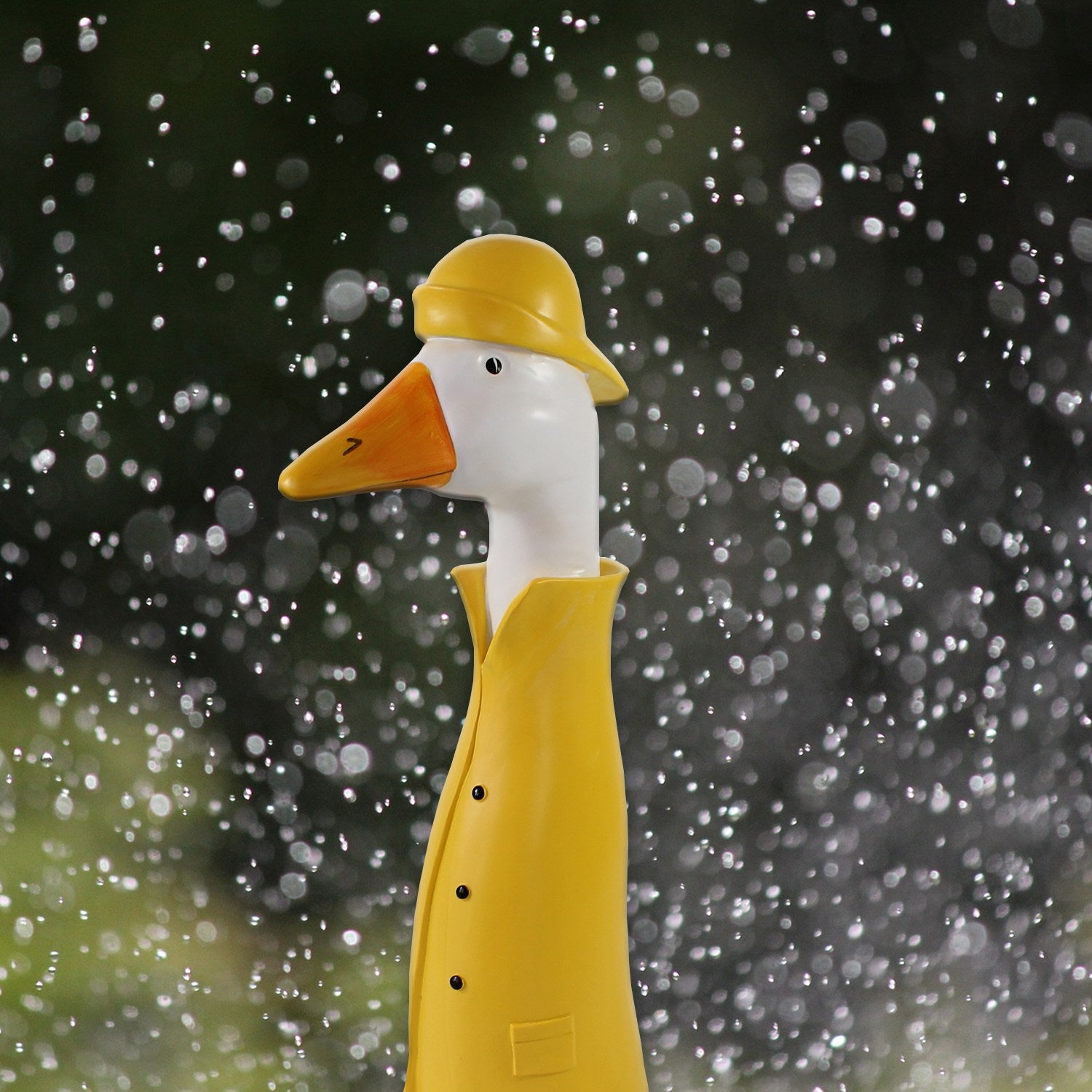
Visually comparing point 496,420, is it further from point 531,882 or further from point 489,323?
point 531,882

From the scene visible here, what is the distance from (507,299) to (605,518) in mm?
288

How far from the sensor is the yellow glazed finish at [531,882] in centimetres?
58

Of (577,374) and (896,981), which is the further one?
(896,981)

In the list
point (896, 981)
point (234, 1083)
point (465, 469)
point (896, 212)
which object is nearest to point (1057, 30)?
point (896, 212)

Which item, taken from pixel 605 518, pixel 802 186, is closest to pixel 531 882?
pixel 605 518

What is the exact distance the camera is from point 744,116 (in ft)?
2.67

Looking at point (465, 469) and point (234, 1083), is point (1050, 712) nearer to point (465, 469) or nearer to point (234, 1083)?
point (465, 469)

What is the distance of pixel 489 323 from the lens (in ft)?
1.93

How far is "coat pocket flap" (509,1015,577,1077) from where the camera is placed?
0.58 meters

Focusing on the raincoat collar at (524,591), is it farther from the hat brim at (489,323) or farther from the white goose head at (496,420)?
the hat brim at (489,323)

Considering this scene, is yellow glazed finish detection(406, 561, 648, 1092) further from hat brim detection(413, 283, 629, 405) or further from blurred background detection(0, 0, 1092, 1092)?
blurred background detection(0, 0, 1092, 1092)

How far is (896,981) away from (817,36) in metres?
0.75

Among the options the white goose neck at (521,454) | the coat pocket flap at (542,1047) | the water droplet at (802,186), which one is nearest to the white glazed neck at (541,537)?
the white goose neck at (521,454)

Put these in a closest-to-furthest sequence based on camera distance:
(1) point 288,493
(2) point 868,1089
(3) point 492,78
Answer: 1. (1) point 288,493
2. (3) point 492,78
3. (2) point 868,1089
